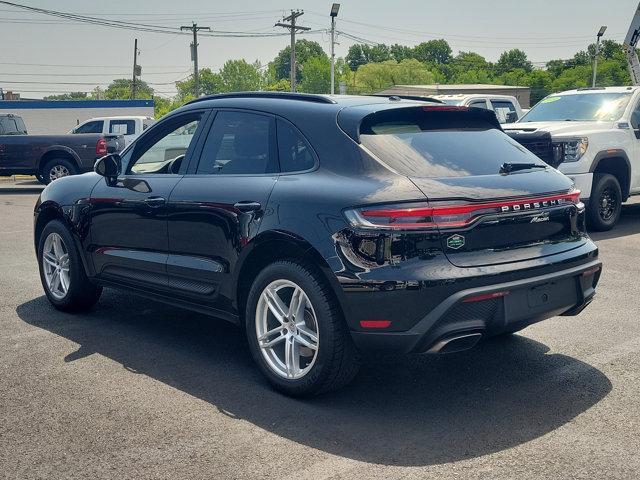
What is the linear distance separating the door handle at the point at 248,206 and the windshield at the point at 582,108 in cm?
829

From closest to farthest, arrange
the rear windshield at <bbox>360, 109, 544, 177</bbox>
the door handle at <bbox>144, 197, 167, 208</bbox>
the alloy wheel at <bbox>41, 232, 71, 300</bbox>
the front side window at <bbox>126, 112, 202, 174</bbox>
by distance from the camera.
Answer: the rear windshield at <bbox>360, 109, 544, 177</bbox> → the door handle at <bbox>144, 197, 167, 208</bbox> → the front side window at <bbox>126, 112, 202, 174</bbox> → the alloy wheel at <bbox>41, 232, 71, 300</bbox>

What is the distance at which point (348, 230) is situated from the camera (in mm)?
3992

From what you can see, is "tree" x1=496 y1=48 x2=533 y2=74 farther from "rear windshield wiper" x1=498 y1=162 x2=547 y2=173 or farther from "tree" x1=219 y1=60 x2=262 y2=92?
"rear windshield wiper" x1=498 y1=162 x2=547 y2=173

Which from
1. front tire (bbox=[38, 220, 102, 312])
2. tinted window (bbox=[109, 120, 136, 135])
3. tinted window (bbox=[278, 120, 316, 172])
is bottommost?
front tire (bbox=[38, 220, 102, 312])

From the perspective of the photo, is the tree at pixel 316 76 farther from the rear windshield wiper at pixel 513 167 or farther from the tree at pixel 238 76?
the rear windshield wiper at pixel 513 167

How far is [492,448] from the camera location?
367 centimetres

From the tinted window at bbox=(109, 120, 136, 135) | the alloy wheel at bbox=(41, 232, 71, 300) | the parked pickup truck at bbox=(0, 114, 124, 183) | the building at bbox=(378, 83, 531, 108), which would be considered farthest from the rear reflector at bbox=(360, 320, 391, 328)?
the building at bbox=(378, 83, 531, 108)

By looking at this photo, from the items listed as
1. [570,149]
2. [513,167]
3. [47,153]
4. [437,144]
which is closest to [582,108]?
[570,149]

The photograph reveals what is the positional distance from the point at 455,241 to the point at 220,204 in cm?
159

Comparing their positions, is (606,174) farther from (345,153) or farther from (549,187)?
(345,153)

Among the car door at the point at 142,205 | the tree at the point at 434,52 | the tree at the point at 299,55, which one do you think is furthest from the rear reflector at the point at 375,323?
the tree at the point at 434,52

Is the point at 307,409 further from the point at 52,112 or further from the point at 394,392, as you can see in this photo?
the point at 52,112

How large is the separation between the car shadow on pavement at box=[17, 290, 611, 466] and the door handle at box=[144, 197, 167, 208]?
1.04 metres

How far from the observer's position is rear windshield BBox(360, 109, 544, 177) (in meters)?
4.26
